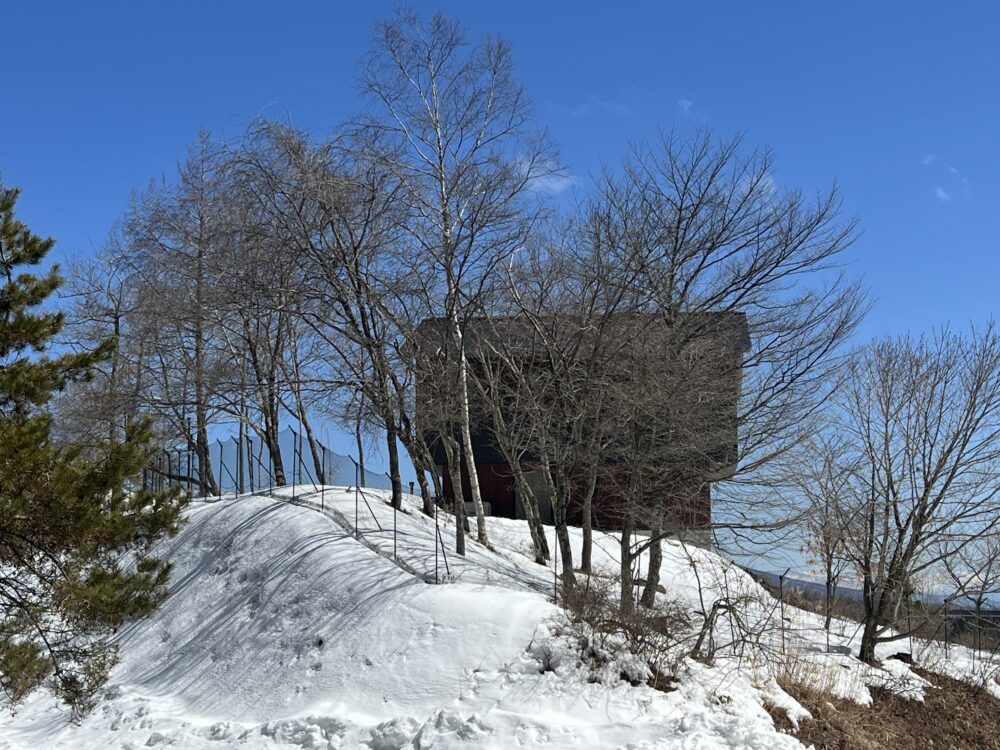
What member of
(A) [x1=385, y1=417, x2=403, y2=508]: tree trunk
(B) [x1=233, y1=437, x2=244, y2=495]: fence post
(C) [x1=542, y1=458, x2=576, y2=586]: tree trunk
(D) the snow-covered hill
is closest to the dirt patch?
(D) the snow-covered hill

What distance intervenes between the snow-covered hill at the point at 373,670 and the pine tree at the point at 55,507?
5.34 feet

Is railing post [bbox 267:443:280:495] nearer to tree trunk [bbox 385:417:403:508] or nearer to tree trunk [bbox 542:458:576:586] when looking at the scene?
tree trunk [bbox 385:417:403:508]

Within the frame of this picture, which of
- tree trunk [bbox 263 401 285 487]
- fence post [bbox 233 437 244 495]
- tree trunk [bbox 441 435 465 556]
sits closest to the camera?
tree trunk [bbox 441 435 465 556]

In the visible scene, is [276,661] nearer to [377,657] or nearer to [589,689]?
[377,657]

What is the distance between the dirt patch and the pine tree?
7738 millimetres

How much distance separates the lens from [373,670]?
11.2 m

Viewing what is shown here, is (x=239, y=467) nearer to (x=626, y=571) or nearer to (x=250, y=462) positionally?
(x=250, y=462)

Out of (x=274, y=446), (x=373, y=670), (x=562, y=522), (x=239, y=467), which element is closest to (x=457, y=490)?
(x=562, y=522)

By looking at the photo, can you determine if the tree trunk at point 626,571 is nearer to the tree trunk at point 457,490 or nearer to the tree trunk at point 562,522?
the tree trunk at point 562,522

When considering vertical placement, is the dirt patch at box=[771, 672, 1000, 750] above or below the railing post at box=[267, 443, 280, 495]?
below

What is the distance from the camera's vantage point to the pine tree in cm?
947

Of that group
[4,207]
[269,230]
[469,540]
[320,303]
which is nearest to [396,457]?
[469,540]

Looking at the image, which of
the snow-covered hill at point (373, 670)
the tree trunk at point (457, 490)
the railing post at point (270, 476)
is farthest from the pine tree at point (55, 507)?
the railing post at point (270, 476)

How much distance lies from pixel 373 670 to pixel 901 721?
7079 mm
